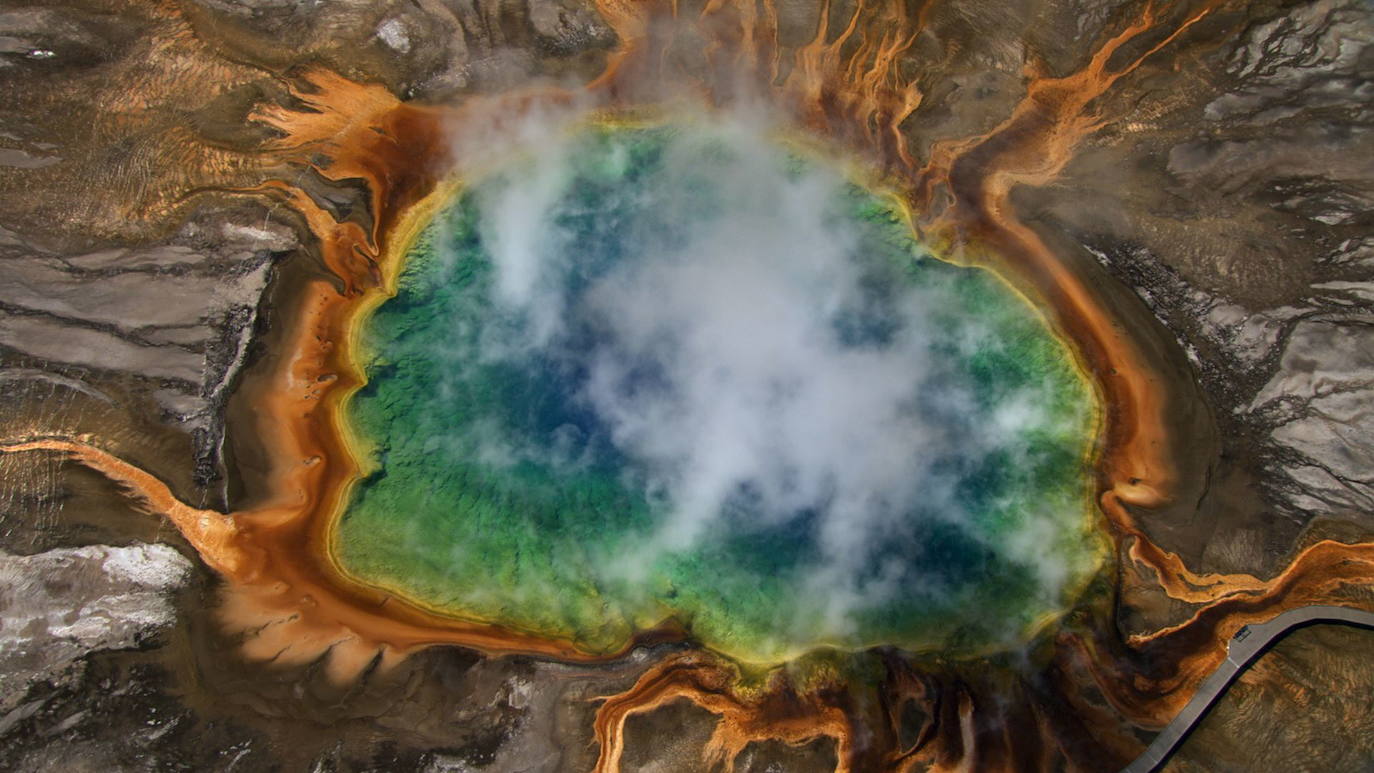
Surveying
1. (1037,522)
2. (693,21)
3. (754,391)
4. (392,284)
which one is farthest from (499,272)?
(1037,522)

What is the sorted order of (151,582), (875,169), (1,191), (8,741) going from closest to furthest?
(8,741) → (151,582) → (1,191) → (875,169)

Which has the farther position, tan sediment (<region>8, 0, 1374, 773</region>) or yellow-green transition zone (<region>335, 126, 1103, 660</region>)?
yellow-green transition zone (<region>335, 126, 1103, 660</region>)

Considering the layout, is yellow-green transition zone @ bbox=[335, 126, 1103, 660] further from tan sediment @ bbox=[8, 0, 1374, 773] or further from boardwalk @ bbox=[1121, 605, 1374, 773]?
boardwalk @ bbox=[1121, 605, 1374, 773]

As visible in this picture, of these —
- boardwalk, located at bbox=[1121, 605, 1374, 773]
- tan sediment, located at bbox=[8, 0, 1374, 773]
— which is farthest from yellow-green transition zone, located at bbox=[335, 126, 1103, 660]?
boardwalk, located at bbox=[1121, 605, 1374, 773]

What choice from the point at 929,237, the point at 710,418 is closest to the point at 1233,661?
the point at 929,237

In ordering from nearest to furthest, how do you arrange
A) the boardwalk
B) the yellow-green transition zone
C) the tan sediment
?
1. the boardwalk
2. the tan sediment
3. the yellow-green transition zone

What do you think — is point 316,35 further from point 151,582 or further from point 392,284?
point 151,582
